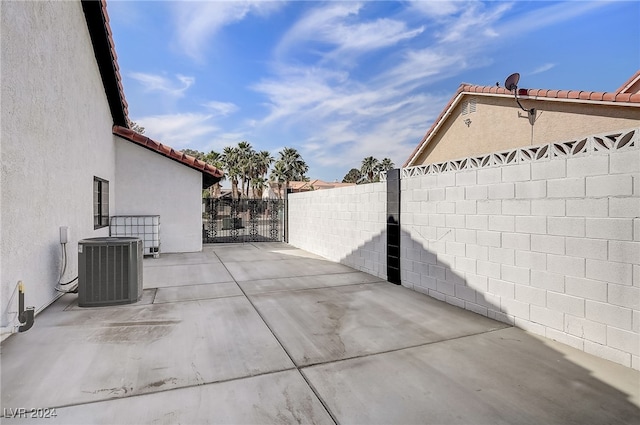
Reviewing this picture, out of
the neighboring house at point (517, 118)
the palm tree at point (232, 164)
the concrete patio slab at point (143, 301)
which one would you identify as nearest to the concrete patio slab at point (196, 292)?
the concrete patio slab at point (143, 301)

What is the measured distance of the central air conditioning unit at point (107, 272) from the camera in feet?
16.1

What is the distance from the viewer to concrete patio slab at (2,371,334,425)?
2.20 m

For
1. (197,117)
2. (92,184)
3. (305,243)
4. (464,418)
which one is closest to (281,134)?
(197,117)

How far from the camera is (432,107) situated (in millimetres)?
16297

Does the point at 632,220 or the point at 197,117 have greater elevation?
the point at 197,117

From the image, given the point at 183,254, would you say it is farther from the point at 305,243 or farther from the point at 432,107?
the point at 432,107

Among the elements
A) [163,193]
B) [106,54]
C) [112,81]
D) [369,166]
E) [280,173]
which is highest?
[369,166]

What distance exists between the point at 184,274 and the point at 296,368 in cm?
549

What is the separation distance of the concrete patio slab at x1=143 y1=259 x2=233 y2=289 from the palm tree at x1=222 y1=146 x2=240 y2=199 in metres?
36.1

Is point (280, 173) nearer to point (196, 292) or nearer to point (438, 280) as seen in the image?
point (196, 292)

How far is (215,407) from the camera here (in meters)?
2.37

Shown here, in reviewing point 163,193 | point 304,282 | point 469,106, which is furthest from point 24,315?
point 469,106

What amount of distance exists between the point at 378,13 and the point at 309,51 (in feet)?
11.6

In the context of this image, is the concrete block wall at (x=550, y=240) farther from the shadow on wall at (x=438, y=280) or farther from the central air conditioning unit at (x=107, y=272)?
the central air conditioning unit at (x=107, y=272)
